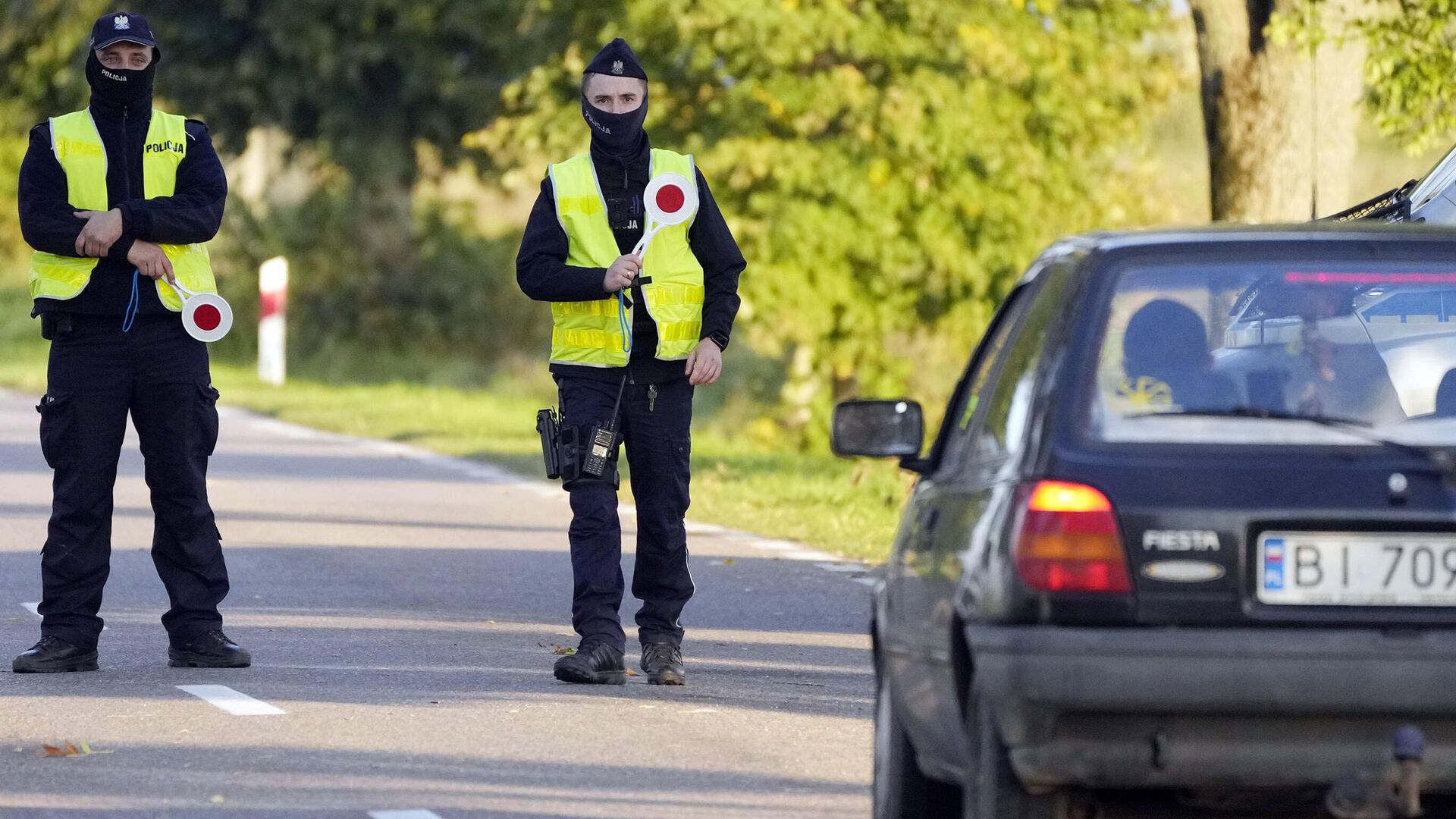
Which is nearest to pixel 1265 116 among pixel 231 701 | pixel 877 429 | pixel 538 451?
pixel 538 451

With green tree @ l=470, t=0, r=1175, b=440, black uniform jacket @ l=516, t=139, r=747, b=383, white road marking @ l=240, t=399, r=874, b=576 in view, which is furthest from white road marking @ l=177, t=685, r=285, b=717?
green tree @ l=470, t=0, r=1175, b=440

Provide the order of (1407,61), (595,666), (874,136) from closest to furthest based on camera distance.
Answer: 1. (595,666)
2. (1407,61)
3. (874,136)

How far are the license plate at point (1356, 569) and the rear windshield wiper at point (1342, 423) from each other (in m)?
0.14

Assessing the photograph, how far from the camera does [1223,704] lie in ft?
14.4

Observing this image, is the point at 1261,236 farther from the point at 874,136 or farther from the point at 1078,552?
the point at 874,136

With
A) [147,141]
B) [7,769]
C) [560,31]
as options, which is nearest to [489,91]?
[560,31]

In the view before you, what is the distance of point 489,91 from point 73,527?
24495 mm

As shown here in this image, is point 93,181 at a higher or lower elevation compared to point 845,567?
higher

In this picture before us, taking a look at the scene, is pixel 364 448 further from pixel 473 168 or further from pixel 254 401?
pixel 473 168

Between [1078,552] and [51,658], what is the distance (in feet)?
14.9

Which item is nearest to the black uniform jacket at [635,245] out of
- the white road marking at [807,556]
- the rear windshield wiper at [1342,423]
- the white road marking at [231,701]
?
the white road marking at [231,701]

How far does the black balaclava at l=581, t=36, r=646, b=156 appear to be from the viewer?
8.02m

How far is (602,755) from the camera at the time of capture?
679 centimetres

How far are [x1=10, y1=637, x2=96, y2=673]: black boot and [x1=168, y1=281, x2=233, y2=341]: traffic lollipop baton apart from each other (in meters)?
1.01
